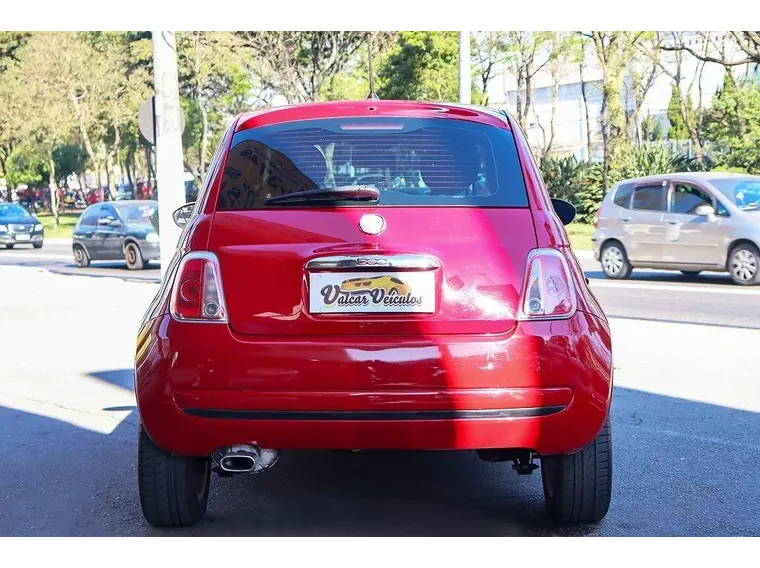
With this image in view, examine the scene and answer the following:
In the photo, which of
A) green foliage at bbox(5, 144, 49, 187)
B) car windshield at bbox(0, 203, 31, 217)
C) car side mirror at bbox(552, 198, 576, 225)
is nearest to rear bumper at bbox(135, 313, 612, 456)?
car side mirror at bbox(552, 198, 576, 225)

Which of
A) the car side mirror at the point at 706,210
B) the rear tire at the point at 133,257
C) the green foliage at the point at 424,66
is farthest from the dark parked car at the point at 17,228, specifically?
the car side mirror at the point at 706,210

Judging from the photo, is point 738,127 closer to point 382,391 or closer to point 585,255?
point 585,255

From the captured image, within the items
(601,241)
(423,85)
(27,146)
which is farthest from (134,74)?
(601,241)

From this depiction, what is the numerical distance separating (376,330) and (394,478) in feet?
4.95

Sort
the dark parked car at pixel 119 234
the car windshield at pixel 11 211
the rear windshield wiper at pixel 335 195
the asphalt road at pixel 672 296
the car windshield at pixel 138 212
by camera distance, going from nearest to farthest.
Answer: the rear windshield wiper at pixel 335 195, the asphalt road at pixel 672 296, the dark parked car at pixel 119 234, the car windshield at pixel 138 212, the car windshield at pixel 11 211

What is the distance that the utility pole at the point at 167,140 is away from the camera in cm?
1127

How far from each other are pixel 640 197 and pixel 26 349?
33.1ft

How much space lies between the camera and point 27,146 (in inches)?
1906

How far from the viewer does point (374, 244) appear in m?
3.65

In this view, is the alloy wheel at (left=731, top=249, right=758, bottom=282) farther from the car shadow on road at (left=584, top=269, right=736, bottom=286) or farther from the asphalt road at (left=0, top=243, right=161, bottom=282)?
the asphalt road at (left=0, top=243, right=161, bottom=282)

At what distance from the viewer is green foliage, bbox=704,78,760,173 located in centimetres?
2992

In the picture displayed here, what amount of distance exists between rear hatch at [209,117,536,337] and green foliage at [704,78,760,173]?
1079 inches

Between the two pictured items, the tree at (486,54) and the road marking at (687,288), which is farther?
the tree at (486,54)

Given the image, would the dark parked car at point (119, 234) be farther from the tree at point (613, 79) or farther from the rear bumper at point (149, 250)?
the tree at point (613, 79)
